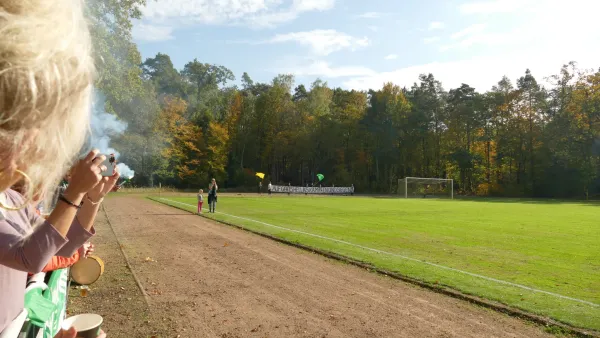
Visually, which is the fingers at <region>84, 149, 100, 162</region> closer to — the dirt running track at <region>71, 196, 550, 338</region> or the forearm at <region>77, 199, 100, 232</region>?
the forearm at <region>77, 199, 100, 232</region>

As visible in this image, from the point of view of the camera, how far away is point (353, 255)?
10.9 metres

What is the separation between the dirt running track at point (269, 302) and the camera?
18.6 feet

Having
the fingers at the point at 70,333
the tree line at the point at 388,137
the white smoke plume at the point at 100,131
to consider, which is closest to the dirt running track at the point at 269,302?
the white smoke plume at the point at 100,131

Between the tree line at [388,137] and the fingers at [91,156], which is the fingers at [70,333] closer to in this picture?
the fingers at [91,156]

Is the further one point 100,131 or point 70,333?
point 100,131

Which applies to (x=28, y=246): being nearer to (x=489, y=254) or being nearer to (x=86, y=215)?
(x=86, y=215)

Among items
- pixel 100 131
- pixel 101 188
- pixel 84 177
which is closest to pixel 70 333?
pixel 101 188

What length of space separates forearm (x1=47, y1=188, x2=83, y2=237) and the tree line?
5241cm

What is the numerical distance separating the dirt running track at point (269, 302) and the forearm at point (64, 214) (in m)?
4.19

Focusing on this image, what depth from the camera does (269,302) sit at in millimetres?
6859

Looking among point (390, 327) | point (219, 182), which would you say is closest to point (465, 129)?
point (219, 182)

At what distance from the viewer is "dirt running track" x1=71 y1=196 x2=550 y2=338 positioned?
18.6 ft

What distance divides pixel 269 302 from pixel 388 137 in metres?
70.0

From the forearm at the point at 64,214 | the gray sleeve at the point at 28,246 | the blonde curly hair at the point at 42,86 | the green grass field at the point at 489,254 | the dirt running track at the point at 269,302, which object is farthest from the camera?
the green grass field at the point at 489,254
